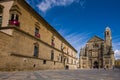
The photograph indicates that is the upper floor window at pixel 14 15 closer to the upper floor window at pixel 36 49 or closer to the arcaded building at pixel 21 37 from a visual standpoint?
the arcaded building at pixel 21 37

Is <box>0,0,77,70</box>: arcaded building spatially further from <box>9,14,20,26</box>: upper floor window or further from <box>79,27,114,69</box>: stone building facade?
<box>79,27,114,69</box>: stone building facade

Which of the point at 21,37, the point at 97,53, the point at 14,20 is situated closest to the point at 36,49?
the point at 21,37

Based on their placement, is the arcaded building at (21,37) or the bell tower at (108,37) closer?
the arcaded building at (21,37)

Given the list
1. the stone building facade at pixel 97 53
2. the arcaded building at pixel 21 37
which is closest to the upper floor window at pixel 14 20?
the arcaded building at pixel 21 37

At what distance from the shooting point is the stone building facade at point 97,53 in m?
70.4

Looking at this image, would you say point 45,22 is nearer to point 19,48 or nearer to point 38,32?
point 38,32

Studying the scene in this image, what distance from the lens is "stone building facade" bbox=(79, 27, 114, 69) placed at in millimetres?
70431

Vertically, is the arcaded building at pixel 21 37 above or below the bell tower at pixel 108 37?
below

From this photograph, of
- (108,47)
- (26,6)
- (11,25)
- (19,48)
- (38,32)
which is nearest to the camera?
(11,25)

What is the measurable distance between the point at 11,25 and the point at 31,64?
21.8 feet

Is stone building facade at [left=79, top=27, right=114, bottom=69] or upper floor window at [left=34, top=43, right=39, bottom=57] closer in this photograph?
upper floor window at [left=34, top=43, right=39, bottom=57]

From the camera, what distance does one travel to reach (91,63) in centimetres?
7375

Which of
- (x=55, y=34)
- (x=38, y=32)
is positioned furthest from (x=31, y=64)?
(x=55, y=34)

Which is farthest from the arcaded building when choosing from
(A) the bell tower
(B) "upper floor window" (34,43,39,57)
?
(A) the bell tower
